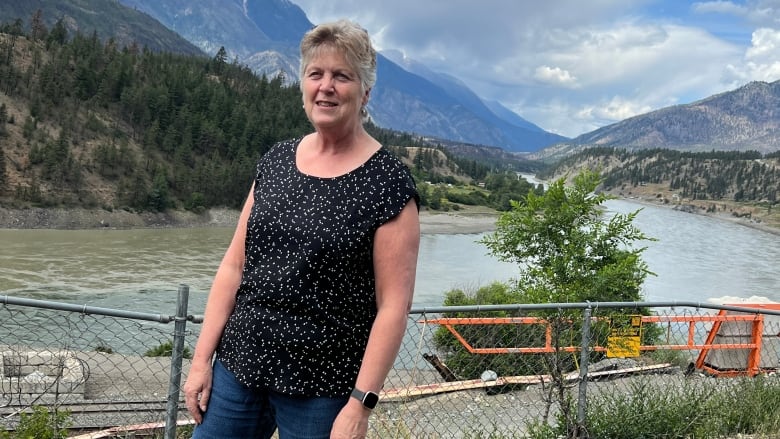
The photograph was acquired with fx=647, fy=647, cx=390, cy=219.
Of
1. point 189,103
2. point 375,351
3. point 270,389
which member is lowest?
point 270,389

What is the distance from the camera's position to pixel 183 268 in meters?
38.2

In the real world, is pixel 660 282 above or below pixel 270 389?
below

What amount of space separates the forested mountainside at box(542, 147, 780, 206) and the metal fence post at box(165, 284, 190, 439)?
135 meters

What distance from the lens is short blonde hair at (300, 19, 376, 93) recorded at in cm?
220

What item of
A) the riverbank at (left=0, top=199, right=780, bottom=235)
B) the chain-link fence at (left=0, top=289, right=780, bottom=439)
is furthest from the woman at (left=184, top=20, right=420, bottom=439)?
the riverbank at (left=0, top=199, right=780, bottom=235)

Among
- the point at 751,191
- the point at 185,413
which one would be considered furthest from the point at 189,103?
the point at 751,191

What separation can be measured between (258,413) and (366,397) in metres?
0.45

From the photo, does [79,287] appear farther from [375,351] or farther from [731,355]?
[375,351]

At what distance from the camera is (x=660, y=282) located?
40.7 metres

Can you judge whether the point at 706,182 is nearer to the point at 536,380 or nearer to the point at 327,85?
the point at 536,380

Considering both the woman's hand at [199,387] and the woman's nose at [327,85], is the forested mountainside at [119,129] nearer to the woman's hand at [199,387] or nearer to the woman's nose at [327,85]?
the woman's hand at [199,387]

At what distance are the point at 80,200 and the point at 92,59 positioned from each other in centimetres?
2781

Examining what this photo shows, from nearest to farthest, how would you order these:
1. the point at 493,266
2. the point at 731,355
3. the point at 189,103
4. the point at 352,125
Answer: the point at 352,125, the point at 731,355, the point at 493,266, the point at 189,103

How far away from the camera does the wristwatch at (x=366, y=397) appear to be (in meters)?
2.13
